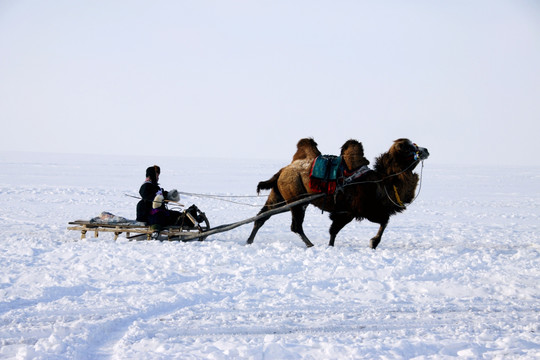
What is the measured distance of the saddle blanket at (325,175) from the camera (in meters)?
10.0

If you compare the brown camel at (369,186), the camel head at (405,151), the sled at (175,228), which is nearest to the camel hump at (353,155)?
the brown camel at (369,186)

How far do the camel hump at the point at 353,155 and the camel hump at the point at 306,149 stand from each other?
22.4 inches

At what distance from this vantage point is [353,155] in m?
10.4

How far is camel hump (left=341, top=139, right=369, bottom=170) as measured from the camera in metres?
10.2

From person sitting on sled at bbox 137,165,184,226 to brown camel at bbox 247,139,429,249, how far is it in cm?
223

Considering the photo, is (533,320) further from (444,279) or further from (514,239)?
(514,239)

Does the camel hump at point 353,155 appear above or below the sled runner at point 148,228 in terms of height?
above

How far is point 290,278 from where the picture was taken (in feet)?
25.1

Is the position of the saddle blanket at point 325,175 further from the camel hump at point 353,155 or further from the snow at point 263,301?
the snow at point 263,301

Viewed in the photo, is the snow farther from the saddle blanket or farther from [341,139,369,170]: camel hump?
[341,139,369,170]: camel hump

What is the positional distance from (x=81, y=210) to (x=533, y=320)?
1431cm

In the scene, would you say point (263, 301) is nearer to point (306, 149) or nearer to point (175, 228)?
point (175, 228)

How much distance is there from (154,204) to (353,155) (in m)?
3.75

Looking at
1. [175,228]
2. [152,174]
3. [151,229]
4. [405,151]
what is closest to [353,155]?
[405,151]
